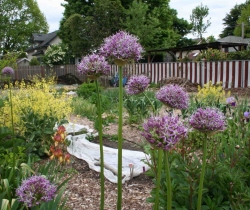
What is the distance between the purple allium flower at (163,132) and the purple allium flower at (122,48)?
0.43m

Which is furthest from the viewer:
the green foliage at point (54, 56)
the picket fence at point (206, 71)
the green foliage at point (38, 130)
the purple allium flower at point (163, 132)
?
the green foliage at point (54, 56)

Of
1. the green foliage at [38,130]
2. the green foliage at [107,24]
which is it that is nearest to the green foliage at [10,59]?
the green foliage at [38,130]

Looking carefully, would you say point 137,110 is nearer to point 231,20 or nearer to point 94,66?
point 94,66

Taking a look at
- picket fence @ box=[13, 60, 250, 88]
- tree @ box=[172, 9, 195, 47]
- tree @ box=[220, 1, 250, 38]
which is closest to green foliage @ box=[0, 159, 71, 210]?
picket fence @ box=[13, 60, 250, 88]

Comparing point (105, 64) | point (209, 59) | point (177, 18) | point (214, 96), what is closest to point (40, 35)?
point (177, 18)

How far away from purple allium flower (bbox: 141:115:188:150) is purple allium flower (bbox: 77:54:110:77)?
52 centimetres

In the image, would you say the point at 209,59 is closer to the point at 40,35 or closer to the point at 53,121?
the point at 53,121

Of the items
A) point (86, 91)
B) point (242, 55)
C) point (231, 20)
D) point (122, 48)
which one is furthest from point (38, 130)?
point (231, 20)

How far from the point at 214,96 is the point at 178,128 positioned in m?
5.12

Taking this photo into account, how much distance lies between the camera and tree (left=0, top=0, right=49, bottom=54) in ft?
139

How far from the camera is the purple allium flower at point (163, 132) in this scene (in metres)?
1.02

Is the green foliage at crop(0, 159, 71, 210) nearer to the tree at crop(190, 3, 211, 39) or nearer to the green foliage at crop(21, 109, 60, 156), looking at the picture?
the green foliage at crop(21, 109, 60, 156)

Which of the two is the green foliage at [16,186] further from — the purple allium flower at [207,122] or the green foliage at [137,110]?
the green foliage at [137,110]

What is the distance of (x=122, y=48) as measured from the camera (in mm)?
1385
